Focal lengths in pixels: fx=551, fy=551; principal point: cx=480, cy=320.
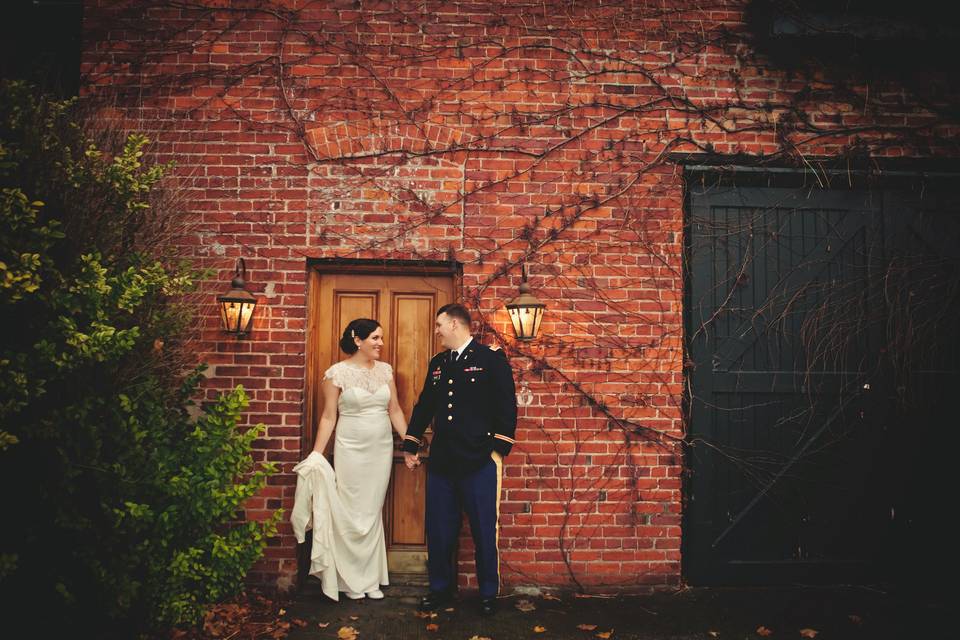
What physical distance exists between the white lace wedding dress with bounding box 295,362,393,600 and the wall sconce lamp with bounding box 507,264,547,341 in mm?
1029

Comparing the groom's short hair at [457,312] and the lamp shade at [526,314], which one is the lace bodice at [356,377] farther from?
the lamp shade at [526,314]

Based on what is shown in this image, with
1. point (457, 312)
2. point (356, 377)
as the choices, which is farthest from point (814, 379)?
point (356, 377)

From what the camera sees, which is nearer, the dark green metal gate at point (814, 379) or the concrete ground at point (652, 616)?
the concrete ground at point (652, 616)

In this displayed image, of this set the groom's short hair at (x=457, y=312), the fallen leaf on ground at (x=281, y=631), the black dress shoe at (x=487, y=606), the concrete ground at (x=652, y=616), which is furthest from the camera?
the groom's short hair at (x=457, y=312)

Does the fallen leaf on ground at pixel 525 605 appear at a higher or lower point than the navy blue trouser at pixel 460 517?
lower

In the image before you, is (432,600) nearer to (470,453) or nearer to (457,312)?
(470,453)

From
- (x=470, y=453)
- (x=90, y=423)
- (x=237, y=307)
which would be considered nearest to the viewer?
(x=90, y=423)

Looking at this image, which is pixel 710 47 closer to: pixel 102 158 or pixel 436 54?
pixel 436 54

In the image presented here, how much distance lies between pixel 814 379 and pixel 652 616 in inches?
84.3

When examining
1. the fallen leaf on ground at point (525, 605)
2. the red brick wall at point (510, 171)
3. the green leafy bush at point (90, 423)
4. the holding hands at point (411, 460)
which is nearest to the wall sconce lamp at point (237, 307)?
the red brick wall at point (510, 171)

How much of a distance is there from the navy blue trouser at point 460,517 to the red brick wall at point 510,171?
33 cm

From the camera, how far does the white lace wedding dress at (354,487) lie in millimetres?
3729

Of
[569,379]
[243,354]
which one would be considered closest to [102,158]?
[243,354]

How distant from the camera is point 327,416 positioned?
3.86 meters
